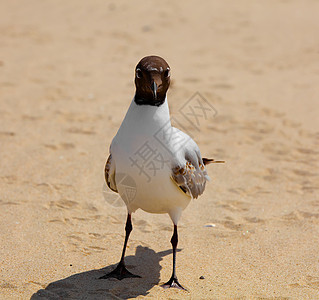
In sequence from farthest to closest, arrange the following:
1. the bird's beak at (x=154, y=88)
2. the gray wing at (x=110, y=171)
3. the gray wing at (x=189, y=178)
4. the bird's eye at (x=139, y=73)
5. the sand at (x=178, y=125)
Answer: the sand at (x=178, y=125) < the gray wing at (x=110, y=171) < the gray wing at (x=189, y=178) < the bird's eye at (x=139, y=73) < the bird's beak at (x=154, y=88)

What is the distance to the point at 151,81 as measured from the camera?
4090 mm

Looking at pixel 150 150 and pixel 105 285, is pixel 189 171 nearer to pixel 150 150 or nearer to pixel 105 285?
pixel 150 150

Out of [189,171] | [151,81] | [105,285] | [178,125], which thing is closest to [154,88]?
[151,81]

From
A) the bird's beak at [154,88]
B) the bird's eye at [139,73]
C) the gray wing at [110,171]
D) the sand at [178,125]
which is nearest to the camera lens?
the bird's beak at [154,88]

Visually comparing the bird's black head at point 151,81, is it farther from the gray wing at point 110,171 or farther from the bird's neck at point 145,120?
the gray wing at point 110,171

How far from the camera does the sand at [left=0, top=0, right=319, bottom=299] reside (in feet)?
15.4

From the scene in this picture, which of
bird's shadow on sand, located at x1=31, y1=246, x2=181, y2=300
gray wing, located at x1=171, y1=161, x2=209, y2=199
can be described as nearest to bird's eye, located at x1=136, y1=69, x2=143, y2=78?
gray wing, located at x1=171, y1=161, x2=209, y2=199

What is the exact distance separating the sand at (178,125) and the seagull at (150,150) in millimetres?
809

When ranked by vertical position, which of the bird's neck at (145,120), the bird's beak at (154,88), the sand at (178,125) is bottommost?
the sand at (178,125)

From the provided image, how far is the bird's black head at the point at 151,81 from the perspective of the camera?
4090 mm

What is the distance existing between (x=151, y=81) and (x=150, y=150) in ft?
1.67

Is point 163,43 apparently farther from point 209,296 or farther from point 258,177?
point 209,296

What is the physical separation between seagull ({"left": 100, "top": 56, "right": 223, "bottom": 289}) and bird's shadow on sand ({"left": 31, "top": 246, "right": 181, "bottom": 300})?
2.16 ft

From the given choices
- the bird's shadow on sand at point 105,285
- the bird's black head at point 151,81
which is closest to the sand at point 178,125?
the bird's shadow on sand at point 105,285
